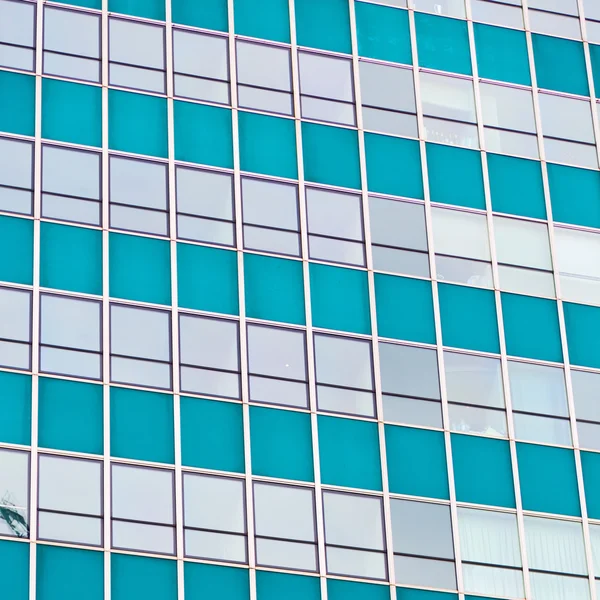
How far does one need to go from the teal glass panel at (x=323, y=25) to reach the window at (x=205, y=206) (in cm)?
547

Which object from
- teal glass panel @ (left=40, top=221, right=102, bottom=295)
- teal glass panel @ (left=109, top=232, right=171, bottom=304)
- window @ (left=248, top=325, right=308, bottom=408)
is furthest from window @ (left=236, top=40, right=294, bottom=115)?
window @ (left=248, top=325, right=308, bottom=408)

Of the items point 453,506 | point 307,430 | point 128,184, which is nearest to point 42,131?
point 128,184

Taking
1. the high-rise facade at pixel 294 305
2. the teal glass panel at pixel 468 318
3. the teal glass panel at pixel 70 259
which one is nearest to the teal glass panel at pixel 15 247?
the high-rise facade at pixel 294 305

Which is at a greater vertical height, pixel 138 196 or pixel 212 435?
pixel 138 196

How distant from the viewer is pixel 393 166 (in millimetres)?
54156

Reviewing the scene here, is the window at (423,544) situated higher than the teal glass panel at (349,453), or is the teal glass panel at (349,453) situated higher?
the teal glass panel at (349,453)

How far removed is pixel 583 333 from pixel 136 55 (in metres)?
13.5

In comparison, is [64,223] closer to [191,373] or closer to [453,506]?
[191,373]

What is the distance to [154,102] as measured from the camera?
52812mm

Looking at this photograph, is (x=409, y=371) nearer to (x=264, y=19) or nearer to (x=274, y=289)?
(x=274, y=289)

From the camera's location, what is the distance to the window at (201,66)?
53500 mm

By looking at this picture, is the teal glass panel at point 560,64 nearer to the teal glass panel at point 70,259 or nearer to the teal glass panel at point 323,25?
the teal glass panel at point 323,25

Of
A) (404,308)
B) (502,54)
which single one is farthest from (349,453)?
(502,54)

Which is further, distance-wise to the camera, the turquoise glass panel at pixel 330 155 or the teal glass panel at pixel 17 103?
the turquoise glass panel at pixel 330 155
